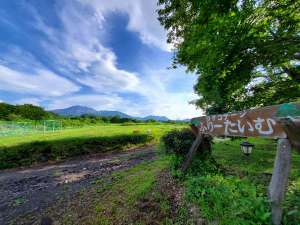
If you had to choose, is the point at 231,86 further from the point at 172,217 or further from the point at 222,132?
the point at 172,217

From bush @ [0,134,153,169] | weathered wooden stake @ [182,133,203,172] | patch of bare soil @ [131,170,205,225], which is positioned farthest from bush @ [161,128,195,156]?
bush @ [0,134,153,169]

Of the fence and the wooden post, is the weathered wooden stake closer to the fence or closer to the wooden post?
the wooden post

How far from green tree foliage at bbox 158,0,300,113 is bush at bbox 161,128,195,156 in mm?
2128

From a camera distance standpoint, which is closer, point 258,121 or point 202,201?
point 258,121

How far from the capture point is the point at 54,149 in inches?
383

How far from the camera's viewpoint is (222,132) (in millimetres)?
2854

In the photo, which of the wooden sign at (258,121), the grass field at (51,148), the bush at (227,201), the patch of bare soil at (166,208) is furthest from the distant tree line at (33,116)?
the wooden sign at (258,121)

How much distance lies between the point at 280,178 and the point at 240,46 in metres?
4.74

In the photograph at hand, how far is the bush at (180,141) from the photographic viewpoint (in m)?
4.54

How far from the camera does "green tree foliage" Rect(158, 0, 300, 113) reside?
186 inches

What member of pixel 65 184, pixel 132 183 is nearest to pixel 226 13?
pixel 132 183

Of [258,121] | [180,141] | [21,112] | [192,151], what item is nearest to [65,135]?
[180,141]

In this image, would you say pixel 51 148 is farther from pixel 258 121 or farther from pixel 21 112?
pixel 21 112

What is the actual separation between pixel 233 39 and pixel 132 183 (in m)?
5.08
